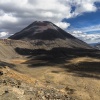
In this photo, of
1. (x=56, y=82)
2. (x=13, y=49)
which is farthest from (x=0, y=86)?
(x=13, y=49)

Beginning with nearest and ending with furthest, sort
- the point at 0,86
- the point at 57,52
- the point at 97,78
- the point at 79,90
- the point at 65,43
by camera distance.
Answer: the point at 0,86 → the point at 79,90 → the point at 97,78 → the point at 57,52 → the point at 65,43

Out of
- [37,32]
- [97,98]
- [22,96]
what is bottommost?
[97,98]

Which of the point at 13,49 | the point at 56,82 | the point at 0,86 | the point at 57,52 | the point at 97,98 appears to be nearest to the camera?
the point at 0,86

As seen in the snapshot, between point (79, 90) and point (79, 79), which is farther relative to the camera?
point (79, 79)

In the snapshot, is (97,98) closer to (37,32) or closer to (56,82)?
(56,82)

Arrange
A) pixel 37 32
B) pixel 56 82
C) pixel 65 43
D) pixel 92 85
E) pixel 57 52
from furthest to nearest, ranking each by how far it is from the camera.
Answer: pixel 37 32, pixel 65 43, pixel 57 52, pixel 56 82, pixel 92 85

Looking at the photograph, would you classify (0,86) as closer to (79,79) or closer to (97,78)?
(79,79)

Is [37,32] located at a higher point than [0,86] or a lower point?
higher

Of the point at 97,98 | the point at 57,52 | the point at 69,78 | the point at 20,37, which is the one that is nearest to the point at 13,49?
the point at 57,52

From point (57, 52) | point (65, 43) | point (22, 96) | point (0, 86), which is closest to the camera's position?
point (22, 96)
